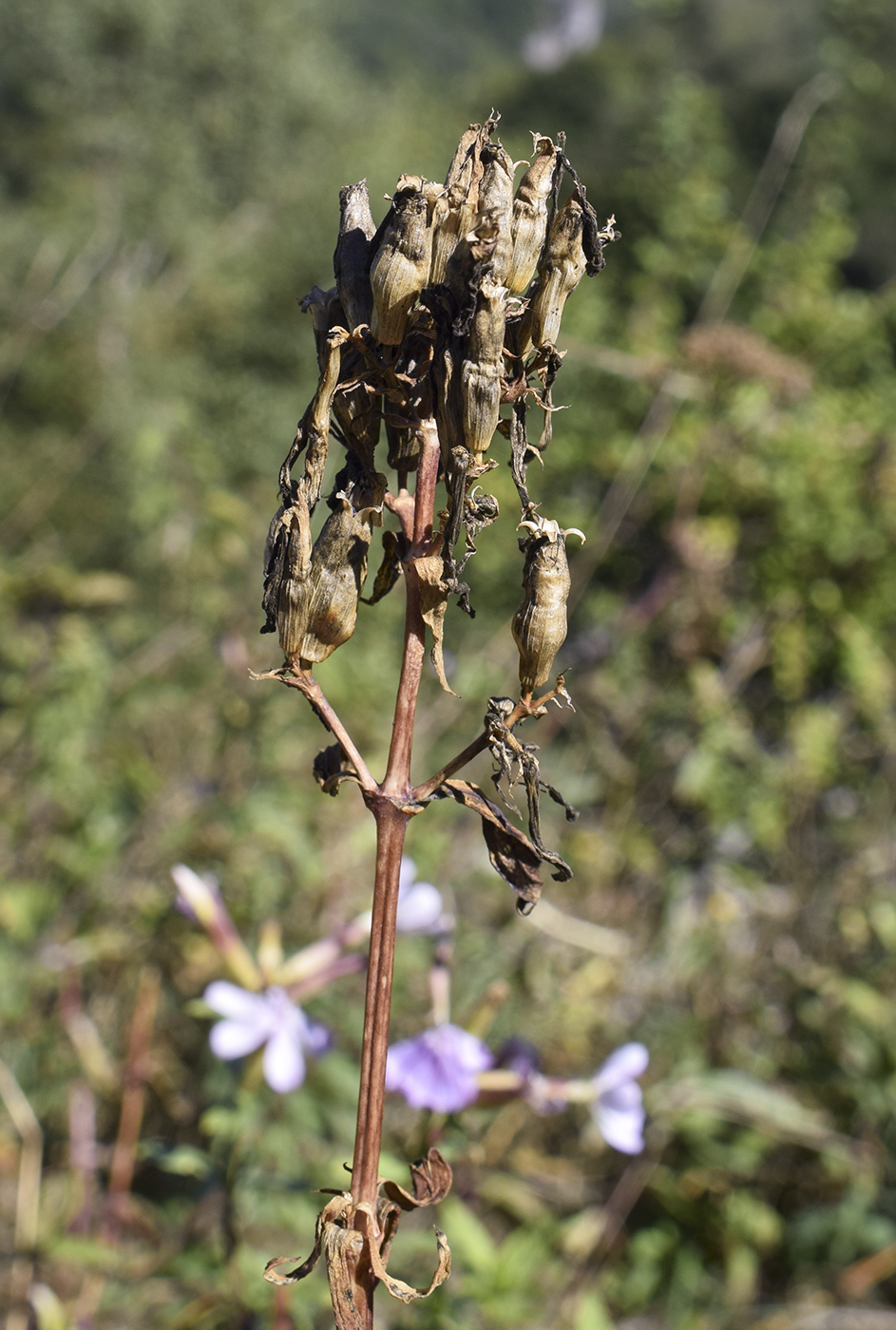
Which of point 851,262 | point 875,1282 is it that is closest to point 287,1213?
point 875,1282

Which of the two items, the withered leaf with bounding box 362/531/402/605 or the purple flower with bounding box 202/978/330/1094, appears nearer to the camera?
the withered leaf with bounding box 362/531/402/605

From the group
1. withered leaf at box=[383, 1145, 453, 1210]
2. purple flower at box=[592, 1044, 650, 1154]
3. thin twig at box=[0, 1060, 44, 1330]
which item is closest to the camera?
withered leaf at box=[383, 1145, 453, 1210]

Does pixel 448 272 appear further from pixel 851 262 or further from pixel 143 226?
pixel 143 226

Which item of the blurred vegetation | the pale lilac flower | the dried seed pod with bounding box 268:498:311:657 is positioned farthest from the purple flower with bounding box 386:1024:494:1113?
the dried seed pod with bounding box 268:498:311:657

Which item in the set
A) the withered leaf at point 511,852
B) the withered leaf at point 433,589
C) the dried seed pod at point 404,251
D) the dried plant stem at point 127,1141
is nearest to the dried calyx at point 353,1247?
the withered leaf at point 511,852

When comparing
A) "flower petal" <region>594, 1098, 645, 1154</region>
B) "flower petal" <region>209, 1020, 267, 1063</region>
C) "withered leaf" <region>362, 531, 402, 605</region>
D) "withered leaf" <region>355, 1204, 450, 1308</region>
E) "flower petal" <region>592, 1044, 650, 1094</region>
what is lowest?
"withered leaf" <region>355, 1204, 450, 1308</region>

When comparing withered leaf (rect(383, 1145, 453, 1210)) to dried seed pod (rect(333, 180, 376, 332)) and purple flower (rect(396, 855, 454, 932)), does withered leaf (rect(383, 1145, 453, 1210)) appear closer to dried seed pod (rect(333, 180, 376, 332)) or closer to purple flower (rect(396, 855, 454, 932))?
purple flower (rect(396, 855, 454, 932))

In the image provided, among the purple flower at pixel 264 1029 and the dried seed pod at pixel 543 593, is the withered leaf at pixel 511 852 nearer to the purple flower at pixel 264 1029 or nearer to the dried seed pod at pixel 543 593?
the dried seed pod at pixel 543 593
